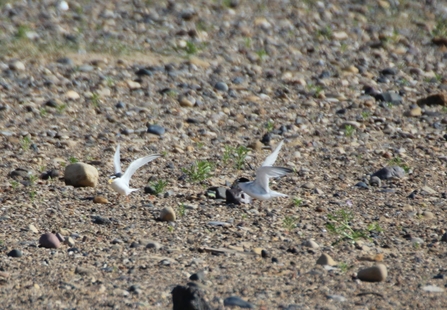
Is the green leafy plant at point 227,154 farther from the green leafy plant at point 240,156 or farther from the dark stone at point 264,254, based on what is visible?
the dark stone at point 264,254

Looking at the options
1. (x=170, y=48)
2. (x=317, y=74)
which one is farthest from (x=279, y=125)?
(x=170, y=48)

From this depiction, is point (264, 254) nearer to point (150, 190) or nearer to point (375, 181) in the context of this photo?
point (150, 190)

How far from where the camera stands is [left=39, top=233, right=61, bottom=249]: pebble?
200 inches

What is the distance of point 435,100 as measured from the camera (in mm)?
8977

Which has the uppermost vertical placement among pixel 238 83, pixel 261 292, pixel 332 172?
pixel 238 83

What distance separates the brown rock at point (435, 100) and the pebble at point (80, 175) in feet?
14.3

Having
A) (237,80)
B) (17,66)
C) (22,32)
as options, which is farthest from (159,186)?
(22,32)

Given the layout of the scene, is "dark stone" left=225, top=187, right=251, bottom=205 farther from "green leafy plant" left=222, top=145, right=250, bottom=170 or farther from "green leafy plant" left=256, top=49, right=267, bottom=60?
"green leafy plant" left=256, top=49, right=267, bottom=60

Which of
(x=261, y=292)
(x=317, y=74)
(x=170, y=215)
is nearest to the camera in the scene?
(x=261, y=292)

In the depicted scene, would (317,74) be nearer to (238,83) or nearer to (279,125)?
(238,83)

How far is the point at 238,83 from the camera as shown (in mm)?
9070

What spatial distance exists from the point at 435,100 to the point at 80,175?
4.58m

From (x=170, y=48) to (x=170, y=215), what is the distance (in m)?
4.68

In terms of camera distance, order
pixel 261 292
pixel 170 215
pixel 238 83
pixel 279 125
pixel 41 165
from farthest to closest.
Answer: pixel 238 83, pixel 279 125, pixel 41 165, pixel 170 215, pixel 261 292
